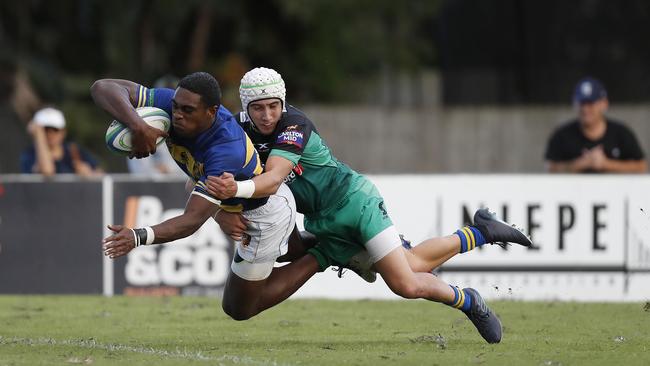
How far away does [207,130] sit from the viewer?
28.9 feet

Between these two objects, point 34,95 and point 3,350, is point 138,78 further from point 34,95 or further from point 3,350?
point 3,350

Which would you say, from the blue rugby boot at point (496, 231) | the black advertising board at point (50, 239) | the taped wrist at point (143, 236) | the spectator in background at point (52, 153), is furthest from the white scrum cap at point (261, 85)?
the spectator in background at point (52, 153)

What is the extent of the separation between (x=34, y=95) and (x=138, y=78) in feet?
6.73

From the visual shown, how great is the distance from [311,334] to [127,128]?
115 inches

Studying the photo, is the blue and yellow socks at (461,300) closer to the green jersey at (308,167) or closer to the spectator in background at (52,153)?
the green jersey at (308,167)

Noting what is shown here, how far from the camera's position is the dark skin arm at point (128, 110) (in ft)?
27.5

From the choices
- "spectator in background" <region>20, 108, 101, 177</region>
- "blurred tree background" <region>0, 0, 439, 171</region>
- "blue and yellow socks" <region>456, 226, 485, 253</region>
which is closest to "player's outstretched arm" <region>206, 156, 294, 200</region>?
"blue and yellow socks" <region>456, 226, 485, 253</region>

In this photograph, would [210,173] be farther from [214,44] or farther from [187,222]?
[214,44]

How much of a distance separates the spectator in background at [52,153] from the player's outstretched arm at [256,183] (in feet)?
20.7

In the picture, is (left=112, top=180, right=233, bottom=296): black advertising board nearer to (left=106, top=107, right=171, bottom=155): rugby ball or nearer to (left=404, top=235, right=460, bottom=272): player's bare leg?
(left=404, top=235, right=460, bottom=272): player's bare leg

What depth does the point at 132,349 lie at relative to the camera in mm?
9305

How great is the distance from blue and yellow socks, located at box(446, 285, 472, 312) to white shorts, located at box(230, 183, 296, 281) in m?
1.28

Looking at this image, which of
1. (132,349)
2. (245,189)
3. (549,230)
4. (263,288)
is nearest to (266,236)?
(263,288)

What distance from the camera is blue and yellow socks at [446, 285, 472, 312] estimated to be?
9609 millimetres
